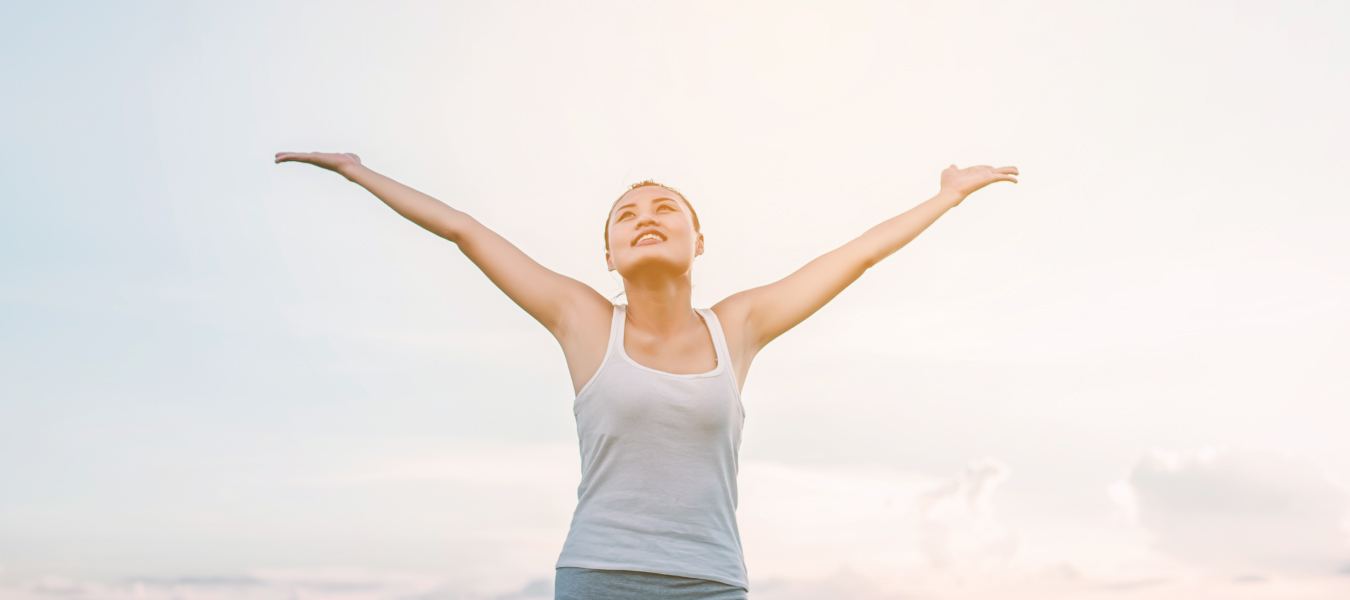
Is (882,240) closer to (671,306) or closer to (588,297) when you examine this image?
(671,306)

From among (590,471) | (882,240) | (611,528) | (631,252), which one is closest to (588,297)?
(631,252)

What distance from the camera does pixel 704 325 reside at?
4285 mm

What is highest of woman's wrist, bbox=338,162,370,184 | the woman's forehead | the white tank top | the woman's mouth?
woman's wrist, bbox=338,162,370,184

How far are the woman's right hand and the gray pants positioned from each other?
2.20 meters

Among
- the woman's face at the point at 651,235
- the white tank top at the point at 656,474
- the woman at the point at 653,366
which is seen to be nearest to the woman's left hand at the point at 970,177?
the woman at the point at 653,366

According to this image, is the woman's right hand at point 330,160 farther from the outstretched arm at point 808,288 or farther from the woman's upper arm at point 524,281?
the outstretched arm at point 808,288

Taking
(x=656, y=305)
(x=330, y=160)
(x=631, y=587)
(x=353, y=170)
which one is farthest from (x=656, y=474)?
(x=330, y=160)

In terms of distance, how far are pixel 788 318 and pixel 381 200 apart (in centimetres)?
198

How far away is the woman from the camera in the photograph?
3564 mm

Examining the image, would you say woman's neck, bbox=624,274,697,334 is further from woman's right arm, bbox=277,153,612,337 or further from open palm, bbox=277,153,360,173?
open palm, bbox=277,153,360,173

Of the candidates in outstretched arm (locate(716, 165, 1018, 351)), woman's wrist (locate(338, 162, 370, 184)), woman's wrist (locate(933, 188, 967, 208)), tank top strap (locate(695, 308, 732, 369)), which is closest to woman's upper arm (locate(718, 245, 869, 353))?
outstretched arm (locate(716, 165, 1018, 351))

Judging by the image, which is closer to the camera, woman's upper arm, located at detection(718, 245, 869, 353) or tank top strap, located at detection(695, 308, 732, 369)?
tank top strap, located at detection(695, 308, 732, 369)

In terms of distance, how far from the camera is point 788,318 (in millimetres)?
4461

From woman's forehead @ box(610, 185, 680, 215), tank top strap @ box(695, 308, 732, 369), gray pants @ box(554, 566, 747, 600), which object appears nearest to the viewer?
gray pants @ box(554, 566, 747, 600)
